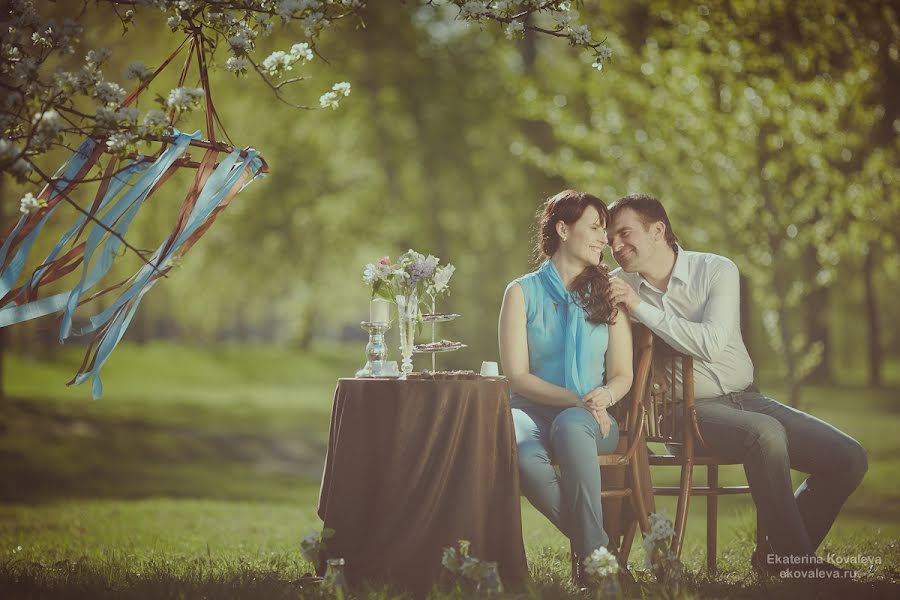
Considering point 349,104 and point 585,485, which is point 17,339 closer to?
point 349,104

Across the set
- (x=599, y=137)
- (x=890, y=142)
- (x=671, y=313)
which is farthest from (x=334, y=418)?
(x=890, y=142)

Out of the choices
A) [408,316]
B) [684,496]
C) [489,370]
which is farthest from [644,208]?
[684,496]

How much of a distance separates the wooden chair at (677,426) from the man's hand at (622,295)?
157mm

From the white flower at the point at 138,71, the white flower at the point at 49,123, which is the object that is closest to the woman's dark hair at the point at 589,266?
the white flower at the point at 138,71

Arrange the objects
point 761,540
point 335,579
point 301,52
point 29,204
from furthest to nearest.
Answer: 1. point 761,540
2. point 301,52
3. point 335,579
4. point 29,204

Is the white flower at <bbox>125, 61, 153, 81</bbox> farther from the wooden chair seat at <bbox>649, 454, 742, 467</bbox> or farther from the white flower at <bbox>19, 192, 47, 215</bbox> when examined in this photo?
the wooden chair seat at <bbox>649, 454, 742, 467</bbox>

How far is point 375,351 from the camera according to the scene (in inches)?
194

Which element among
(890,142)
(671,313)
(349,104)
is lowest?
(671,313)

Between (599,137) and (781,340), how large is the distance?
119 inches

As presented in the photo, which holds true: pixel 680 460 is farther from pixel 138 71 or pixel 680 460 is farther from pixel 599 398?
pixel 138 71

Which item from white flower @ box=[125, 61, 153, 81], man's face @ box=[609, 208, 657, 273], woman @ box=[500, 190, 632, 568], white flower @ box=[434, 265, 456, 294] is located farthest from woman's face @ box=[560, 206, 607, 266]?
white flower @ box=[125, 61, 153, 81]

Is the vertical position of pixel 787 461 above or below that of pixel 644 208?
below

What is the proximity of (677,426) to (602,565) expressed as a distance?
1078 millimetres

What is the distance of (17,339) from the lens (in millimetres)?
19156
